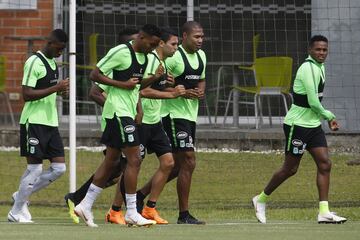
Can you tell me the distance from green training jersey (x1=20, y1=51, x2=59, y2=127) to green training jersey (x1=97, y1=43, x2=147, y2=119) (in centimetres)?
127

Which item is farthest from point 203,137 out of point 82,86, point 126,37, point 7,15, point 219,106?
point 126,37

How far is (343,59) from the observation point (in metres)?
18.9

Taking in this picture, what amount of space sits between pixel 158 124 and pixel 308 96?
1547mm

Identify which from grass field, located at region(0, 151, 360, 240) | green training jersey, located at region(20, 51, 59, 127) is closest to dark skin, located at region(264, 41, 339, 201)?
grass field, located at region(0, 151, 360, 240)

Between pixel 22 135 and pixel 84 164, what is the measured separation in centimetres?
522

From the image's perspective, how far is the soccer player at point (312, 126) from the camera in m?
14.0

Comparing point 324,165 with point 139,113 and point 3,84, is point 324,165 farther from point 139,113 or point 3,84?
point 3,84

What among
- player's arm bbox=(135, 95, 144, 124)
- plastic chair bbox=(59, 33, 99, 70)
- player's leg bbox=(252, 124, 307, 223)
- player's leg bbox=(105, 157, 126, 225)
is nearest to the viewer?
player's arm bbox=(135, 95, 144, 124)

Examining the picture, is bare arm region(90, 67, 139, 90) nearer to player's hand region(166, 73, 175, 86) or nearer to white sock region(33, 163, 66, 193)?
player's hand region(166, 73, 175, 86)

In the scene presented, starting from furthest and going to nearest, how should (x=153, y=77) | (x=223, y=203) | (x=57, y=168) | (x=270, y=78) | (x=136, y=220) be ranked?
(x=270, y=78)
(x=223, y=203)
(x=57, y=168)
(x=153, y=77)
(x=136, y=220)

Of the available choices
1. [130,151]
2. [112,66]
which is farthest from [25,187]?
[112,66]

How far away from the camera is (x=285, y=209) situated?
1684 centimetres

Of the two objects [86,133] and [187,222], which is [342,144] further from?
[187,222]

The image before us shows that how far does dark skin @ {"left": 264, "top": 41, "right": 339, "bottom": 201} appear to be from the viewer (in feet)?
46.2
